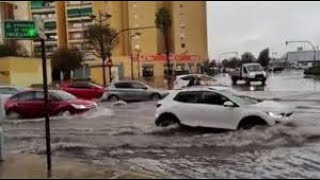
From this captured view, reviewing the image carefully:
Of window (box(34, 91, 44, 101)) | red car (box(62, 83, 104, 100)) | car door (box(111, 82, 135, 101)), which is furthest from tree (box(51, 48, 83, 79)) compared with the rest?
window (box(34, 91, 44, 101))

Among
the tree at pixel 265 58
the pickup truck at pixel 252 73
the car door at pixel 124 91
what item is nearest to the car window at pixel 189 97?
the car door at pixel 124 91

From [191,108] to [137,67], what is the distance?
9168cm

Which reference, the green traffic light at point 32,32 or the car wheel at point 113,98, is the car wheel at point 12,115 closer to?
the car wheel at point 113,98

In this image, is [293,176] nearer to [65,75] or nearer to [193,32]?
[65,75]

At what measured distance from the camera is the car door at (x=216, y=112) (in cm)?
1766

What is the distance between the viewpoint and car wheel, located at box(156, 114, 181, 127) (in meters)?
19.1

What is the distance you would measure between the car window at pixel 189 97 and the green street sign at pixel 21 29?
8.67m

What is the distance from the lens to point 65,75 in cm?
9212

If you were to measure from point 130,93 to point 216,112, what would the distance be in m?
20.3

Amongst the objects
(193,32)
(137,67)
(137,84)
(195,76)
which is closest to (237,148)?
(137,84)

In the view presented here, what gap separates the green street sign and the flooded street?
319 cm

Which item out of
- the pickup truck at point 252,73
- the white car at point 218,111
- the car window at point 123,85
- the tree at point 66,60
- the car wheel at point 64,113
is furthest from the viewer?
the tree at point 66,60

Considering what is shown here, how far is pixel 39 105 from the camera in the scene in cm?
2578

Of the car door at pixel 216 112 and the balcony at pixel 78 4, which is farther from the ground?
the balcony at pixel 78 4
